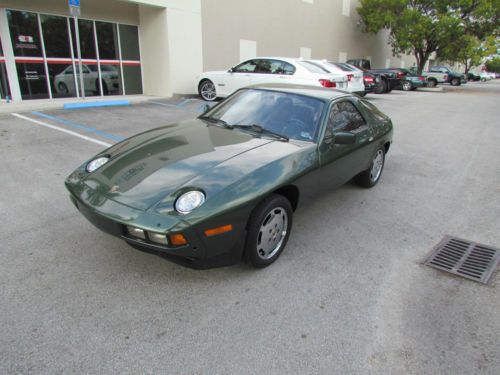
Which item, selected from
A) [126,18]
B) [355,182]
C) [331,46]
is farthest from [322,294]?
[331,46]

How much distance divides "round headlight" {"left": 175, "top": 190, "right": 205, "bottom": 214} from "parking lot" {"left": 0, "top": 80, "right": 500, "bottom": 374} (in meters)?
0.68

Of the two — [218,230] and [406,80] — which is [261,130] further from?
[406,80]

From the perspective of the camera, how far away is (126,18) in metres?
12.9

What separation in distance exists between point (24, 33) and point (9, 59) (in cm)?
90

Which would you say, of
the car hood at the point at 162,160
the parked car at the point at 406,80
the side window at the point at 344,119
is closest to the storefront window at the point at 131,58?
the car hood at the point at 162,160

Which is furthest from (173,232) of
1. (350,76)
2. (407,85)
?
(407,85)

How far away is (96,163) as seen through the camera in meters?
3.28

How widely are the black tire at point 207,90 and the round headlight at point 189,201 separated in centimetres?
1030

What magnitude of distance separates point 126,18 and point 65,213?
36.9 feet

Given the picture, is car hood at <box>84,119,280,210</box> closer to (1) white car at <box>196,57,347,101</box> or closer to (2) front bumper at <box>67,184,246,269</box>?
(2) front bumper at <box>67,184,246,269</box>

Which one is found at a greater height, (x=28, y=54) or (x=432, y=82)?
(x=28, y=54)

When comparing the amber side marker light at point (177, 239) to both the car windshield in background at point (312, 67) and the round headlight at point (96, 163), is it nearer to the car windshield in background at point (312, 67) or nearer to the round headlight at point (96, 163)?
the round headlight at point (96, 163)

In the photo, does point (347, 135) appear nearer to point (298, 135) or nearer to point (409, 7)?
point (298, 135)

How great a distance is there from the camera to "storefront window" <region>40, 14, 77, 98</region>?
36.0ft
